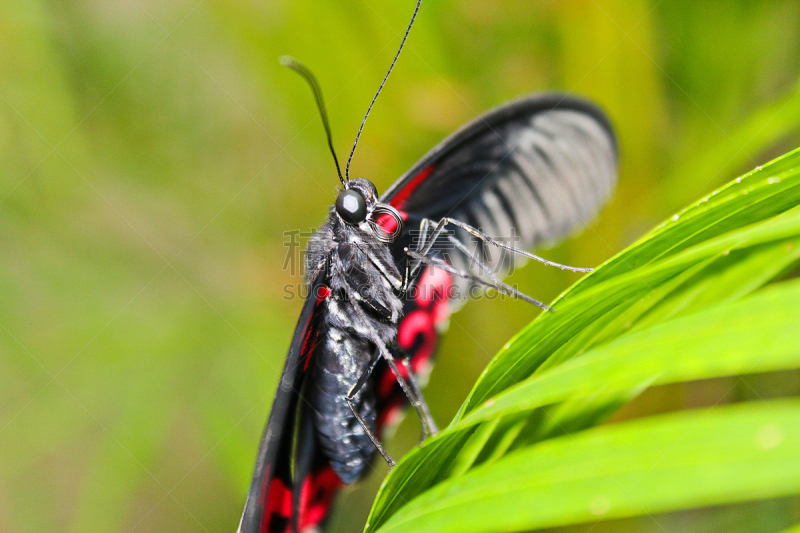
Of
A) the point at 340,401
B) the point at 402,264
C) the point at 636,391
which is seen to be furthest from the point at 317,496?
the point at 636,391

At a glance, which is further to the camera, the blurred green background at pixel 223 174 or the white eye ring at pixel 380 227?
the blurred green background at pixel 223 174

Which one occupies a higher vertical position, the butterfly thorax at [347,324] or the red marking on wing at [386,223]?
the red marking on wing at [386,223]

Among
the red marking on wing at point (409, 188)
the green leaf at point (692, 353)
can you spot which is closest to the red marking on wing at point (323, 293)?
the red marking on wing at point (409, 188)

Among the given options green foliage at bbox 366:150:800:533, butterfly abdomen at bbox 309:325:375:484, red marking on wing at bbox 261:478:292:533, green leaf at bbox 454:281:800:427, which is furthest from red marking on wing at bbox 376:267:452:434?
green leaf at bbox 454:281:800:427

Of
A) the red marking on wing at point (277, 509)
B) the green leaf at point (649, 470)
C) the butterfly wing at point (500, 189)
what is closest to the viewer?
the green leaf at point (649, 470)

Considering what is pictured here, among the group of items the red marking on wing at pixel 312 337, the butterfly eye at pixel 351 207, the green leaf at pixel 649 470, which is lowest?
the green leaf at pixel 649 470

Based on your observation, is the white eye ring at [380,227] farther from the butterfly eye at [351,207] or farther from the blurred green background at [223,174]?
the blurred green background at [223,174]

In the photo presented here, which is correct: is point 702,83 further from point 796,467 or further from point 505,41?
point 796,467

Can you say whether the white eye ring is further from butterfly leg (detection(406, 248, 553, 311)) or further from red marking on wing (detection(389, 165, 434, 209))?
red marking on wing (detection(389, 165, 434, 209))
